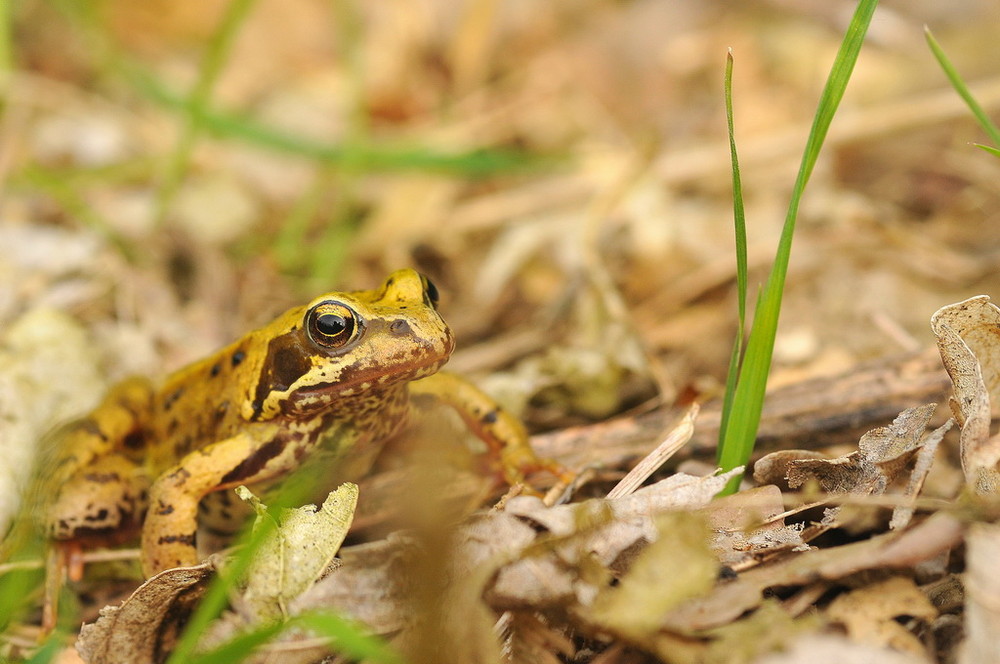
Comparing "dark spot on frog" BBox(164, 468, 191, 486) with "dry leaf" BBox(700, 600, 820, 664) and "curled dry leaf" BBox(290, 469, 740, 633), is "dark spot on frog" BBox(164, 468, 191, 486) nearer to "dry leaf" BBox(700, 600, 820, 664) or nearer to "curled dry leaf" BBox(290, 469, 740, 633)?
"curled dry leaf" BBox(290, 469, 740, 633)

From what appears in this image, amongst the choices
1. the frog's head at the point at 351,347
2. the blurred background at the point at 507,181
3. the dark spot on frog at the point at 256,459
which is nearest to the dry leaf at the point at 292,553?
the frog's head at the point at 351,347

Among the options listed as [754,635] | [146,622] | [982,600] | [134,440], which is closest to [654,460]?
[754,635]

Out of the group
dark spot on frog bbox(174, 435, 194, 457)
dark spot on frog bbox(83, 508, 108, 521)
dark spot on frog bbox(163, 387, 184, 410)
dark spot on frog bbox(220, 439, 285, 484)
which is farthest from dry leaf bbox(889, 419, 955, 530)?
dark spot on frog bbox(83, 508, 108, 521)

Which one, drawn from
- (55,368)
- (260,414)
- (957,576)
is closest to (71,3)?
(55,368)

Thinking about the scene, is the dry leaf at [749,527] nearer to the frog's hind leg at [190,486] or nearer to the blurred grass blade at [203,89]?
the frog's hind leg at [190,486]

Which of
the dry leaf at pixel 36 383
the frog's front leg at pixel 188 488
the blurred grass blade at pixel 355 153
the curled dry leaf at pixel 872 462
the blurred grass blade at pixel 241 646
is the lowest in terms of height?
the curled dry leaf at pixel 872 462

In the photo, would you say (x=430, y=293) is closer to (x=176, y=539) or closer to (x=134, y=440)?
(x=176, y=539)
